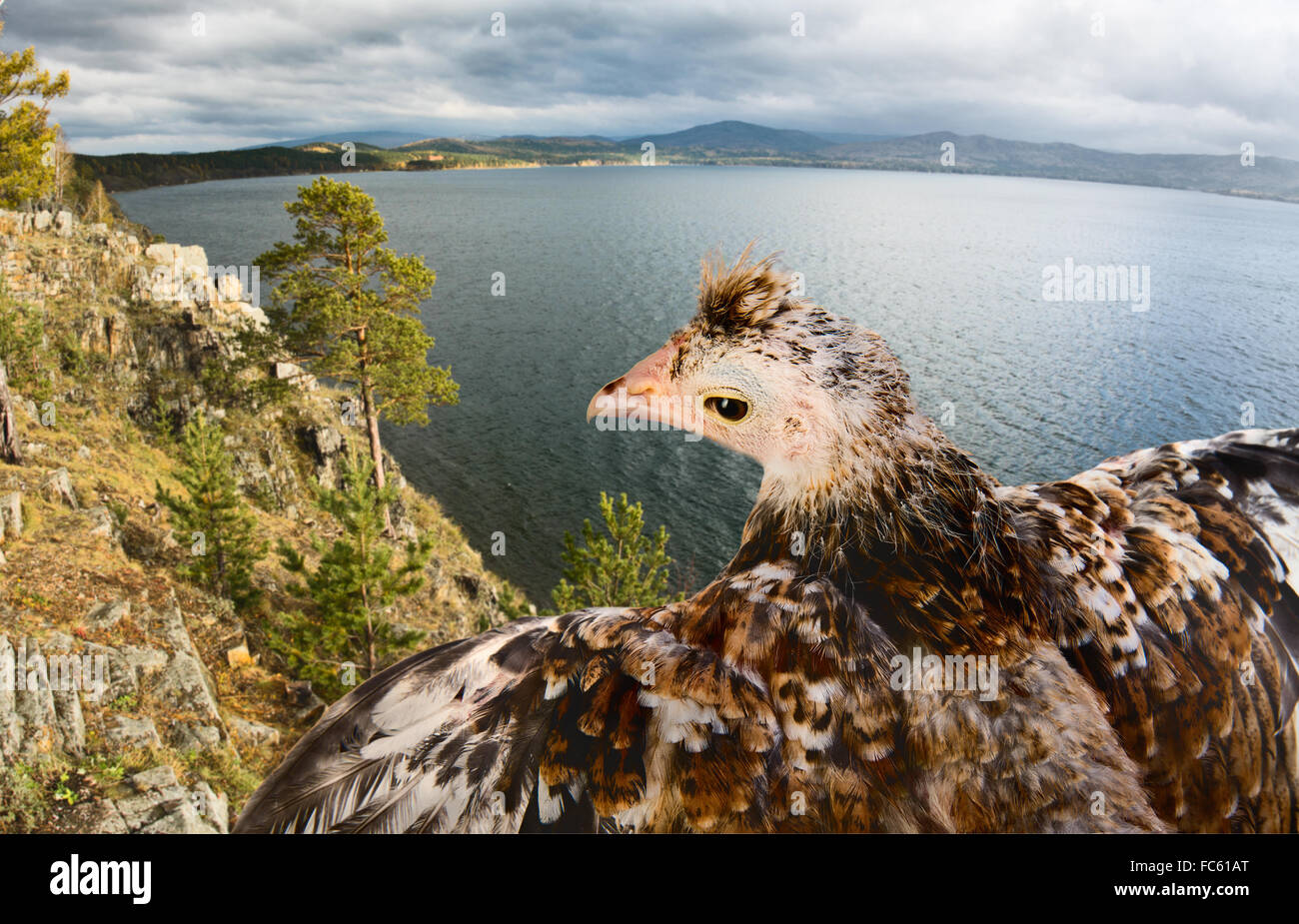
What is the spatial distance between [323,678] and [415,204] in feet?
272

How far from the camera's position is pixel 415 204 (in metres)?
82.0

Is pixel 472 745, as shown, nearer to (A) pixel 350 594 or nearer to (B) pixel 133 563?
(A) pixel 350 594

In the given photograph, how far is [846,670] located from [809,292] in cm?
705

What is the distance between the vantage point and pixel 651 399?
1.75 m

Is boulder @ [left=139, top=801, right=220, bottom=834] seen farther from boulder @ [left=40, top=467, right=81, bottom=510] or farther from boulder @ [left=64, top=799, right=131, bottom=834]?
boulder @ [left=40, top=467, right=81, bottom=510]

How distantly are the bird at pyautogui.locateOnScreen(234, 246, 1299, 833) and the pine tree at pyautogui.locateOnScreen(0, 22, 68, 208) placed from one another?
14.2 m

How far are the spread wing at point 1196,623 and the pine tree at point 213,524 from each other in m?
14.9

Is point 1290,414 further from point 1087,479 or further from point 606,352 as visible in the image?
point 1087,479

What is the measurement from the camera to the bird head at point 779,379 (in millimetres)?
1529

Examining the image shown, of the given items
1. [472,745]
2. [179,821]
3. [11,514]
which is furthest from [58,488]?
[472,745]

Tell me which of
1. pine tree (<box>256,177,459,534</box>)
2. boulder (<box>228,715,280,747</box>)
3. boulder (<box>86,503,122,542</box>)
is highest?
pine tree (<box>256,177,459,534</box>)

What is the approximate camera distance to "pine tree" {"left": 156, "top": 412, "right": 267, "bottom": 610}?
13.2 meters

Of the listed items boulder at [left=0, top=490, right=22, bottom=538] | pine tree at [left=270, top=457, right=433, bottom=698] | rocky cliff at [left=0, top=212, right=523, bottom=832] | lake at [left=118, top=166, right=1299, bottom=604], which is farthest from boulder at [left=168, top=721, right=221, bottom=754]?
lake at [left=118, top=166, right=1299, bottom=604]

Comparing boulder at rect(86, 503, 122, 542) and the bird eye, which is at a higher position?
the bird eye
